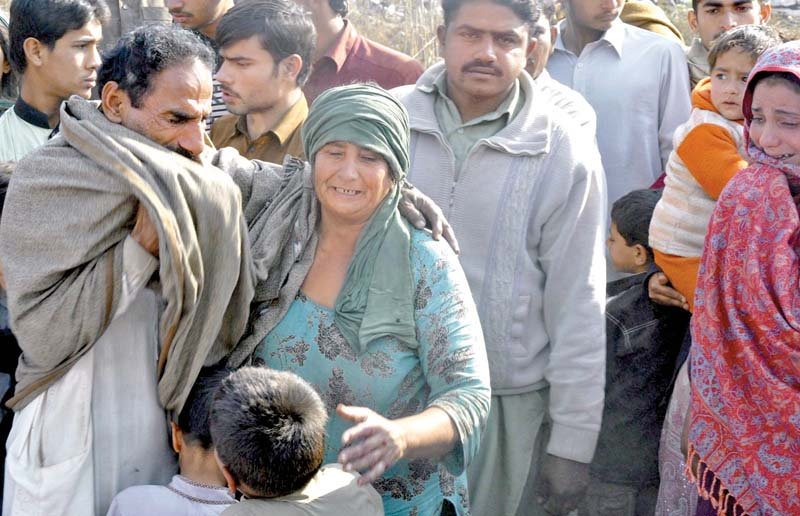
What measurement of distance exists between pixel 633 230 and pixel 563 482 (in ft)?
3.81

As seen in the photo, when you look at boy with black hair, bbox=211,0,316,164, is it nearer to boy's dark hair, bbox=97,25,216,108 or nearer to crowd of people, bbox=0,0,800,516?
crowd of people, bbox=0,0,800,516

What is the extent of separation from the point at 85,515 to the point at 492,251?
1.51 meters

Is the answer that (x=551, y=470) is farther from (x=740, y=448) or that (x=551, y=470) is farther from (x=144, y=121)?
(x=144, y=121)

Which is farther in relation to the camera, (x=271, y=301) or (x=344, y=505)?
(x=271, y=301)

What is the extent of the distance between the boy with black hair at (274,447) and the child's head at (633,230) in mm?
1948

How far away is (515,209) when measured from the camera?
327 centimetres

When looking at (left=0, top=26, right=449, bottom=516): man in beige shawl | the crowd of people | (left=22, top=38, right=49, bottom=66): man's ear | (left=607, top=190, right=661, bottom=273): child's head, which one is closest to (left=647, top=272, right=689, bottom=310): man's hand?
the crowd of people

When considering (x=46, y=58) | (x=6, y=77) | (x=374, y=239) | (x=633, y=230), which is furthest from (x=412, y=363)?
(x=6, y=77)

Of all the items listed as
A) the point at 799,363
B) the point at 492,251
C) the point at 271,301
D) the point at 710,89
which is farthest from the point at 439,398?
the point at 710,89

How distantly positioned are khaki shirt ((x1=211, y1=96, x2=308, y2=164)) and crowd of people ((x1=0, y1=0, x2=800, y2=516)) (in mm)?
33

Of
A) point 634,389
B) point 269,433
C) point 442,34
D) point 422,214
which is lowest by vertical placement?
point 634,389

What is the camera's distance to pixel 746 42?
3732mm

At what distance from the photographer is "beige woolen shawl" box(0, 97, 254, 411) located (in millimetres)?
2393

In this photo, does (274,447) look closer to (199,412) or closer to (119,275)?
(199,412)
